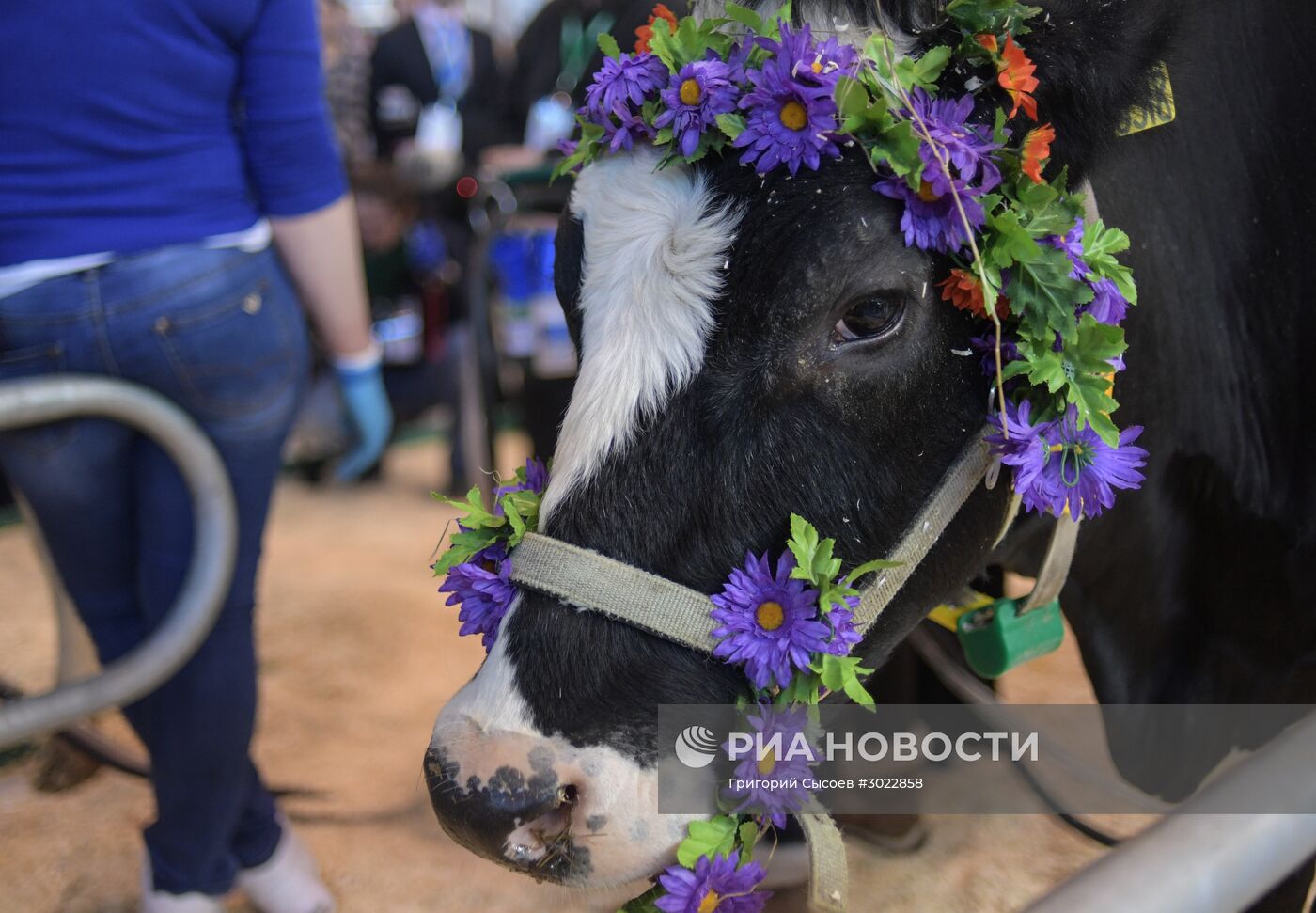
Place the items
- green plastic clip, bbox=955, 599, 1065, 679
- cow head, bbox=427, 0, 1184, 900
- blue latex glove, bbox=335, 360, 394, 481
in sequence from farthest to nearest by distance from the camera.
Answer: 1. blue latex glove, bbox=335, 360, 394, 481
2. green plastic clip, bbox=955, 599, 1065, 679
3. cow head, bbox=427, 0, 1184, 900

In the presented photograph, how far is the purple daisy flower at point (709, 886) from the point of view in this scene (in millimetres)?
1330

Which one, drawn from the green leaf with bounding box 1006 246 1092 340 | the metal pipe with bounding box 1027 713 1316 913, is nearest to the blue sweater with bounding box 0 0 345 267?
the green leaf with bounding box 1006 246 1092 340

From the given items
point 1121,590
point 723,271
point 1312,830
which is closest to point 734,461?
point 723,271

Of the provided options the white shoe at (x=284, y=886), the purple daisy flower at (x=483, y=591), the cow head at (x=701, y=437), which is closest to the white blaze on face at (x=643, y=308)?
the cow head at (x=701, y=437)

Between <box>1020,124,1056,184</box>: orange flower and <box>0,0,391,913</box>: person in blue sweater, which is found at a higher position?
<box>1020,124,1056,184</box>: orange flower

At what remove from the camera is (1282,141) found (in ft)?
6.14

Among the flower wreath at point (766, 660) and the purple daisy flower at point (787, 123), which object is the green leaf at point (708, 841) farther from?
the purple daisy flower at point (787, 123)

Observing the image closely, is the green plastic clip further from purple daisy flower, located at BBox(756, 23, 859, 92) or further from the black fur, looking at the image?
purple daisy flower, located at BBox(756, 23, 859, 92)

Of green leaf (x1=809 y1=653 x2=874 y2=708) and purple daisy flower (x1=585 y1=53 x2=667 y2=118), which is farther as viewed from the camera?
purple daisy flower (x1=585 y1=53 x2=667 y2=118)

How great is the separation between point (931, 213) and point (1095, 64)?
32 centimetres

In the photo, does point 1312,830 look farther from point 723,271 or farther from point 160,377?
point 160,377

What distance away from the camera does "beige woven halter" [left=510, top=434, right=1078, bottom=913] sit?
4.40 ft

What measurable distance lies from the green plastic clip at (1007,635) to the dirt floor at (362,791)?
889mm

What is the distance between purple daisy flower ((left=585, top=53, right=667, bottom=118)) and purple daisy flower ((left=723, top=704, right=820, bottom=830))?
0.88 meters
